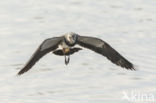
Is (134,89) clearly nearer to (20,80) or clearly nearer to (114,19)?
(20,80)

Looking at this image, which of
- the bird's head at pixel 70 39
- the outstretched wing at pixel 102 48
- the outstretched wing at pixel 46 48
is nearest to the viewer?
the bird's head at pixel 70 39

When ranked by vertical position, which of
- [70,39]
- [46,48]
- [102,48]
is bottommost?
[102,48]

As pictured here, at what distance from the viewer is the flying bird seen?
2127cm

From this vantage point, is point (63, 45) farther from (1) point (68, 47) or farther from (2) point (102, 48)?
(2) point (102, 48)

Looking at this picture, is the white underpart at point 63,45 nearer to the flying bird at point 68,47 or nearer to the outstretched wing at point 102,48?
the flying bird at point 68,47

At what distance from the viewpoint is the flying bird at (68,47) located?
21266 mm

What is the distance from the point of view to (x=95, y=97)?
2734 centimetres

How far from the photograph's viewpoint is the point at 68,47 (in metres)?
21.3

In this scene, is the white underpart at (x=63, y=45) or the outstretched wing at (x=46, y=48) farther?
the outstretched wing at (x=46, y=48)

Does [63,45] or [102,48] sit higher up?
[63,45]

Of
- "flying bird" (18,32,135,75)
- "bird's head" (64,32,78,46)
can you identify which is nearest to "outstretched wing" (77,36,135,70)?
"flying bird" (18,32,135,75)

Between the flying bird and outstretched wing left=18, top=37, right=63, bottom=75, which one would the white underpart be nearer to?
the flying bird

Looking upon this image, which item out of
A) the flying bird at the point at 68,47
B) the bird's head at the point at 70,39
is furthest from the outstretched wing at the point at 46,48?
the bird's head at the point at 70,39

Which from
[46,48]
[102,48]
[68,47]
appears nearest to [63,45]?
[68,47]
